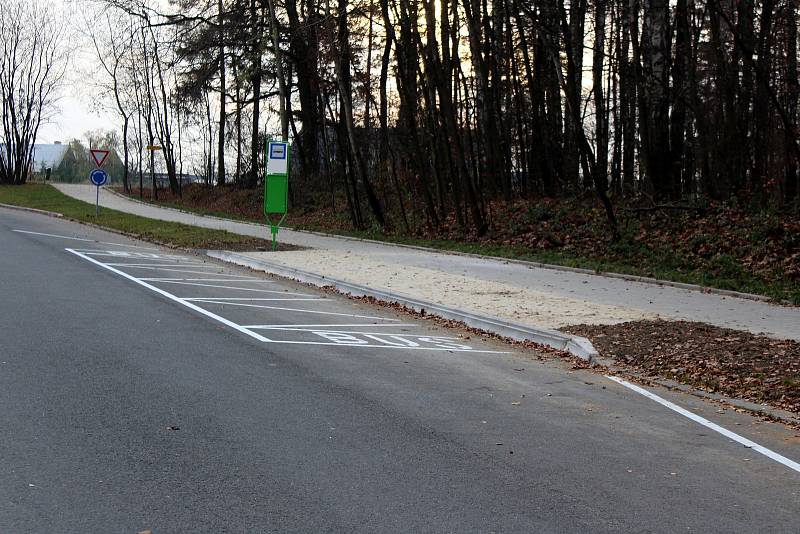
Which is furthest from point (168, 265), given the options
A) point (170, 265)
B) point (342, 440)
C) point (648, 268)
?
point (342, 440)

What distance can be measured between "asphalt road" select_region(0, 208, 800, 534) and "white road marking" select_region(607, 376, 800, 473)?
0.27 ft

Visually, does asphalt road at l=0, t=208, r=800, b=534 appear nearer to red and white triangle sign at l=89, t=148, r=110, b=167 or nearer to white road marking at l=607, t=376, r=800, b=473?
white road marking at l=607, t=376, r=800, b=473

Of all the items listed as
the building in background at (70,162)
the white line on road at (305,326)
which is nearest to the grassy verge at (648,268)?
the white line on road at (305,326)

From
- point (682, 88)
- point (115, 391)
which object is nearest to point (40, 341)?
point (115, 391)

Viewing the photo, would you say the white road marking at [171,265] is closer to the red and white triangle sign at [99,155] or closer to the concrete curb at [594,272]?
the concrete curb at [594,272]

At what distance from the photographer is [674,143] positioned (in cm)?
2312

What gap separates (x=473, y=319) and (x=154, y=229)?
62.2ft

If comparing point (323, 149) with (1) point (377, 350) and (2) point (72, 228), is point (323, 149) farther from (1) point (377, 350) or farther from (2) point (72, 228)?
(1) point (377, 350)

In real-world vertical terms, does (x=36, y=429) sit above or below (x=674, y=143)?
below

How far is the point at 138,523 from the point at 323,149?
41137mm

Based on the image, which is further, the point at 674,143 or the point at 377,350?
the point at 674,143

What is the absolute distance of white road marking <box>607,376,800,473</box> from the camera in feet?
20.3

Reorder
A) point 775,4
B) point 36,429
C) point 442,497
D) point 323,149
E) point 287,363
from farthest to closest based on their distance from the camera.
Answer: point 323,149, point 775,4, point 287,363, point 36,429, point 442,497

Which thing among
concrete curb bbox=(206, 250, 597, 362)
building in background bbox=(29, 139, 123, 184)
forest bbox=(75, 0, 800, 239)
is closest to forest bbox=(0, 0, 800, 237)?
forest bbox=(75, 0, 800, 239)
